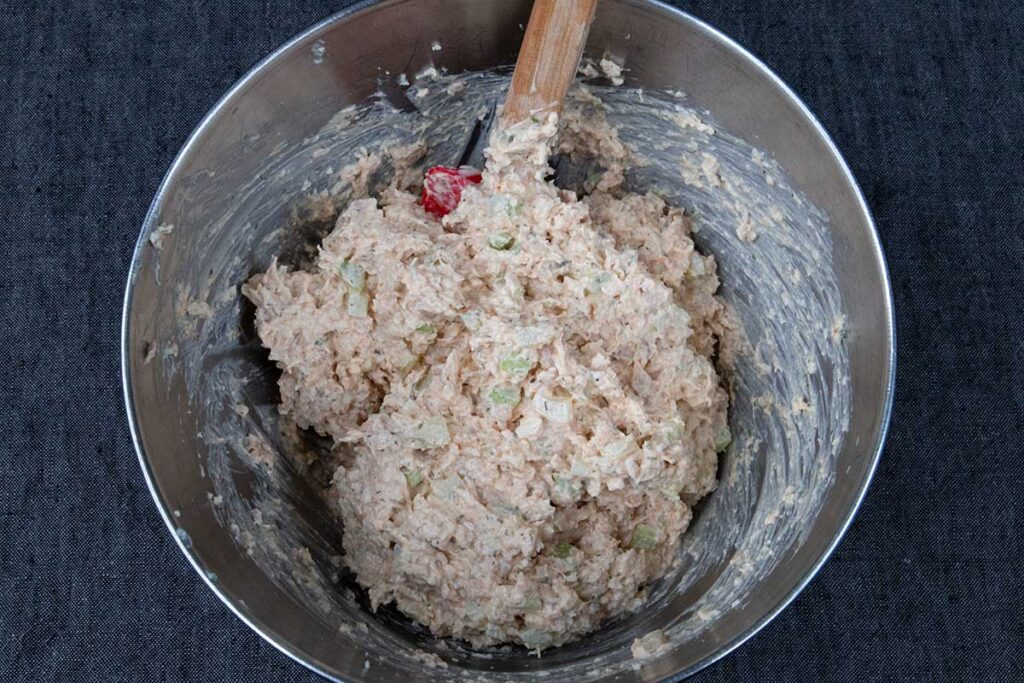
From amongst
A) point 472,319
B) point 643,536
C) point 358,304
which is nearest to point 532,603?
point 643,536

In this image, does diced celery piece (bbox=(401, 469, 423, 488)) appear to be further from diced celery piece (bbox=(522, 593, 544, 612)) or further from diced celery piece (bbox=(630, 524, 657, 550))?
diced celery piece (bbox=(630, 524, 657, 550))

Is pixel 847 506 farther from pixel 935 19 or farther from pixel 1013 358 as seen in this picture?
pixel 935 19

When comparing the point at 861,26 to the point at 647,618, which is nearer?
the point at 647,618

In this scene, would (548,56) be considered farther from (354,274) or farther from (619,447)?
(619,447)

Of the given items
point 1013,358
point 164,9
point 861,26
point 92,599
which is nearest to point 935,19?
point 861,26

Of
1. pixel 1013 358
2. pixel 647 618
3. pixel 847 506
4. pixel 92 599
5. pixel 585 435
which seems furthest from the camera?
pixel 1013 358
